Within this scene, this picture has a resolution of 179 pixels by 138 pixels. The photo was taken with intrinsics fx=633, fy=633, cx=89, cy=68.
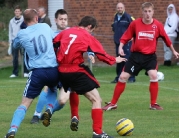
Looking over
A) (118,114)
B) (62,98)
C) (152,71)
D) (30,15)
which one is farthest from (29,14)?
(152,71)

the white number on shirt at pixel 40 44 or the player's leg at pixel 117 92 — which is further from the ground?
the white number on shirt at pixel 40 44

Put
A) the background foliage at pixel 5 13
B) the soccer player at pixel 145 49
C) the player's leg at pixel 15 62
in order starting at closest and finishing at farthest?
the soccer player at pixel 145 49, the player's leg at pixel 15 62, the background foliage at pixel 5 13

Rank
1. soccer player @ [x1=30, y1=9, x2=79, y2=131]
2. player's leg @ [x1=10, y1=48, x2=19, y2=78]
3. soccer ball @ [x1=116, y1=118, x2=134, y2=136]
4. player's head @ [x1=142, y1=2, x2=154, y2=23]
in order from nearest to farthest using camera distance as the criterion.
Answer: soccer ball @ [x1=116, y1=118, x2=134, y2=136], soccer player @ [x1=30, y1=9, x2=79, y2=131], player's head @ [x1=142, y1=2, x2=154, y2=23], player's leg @ [x1=10, y1=48, x2=19, y2=78]

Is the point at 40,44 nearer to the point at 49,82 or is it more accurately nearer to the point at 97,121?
the point at 49,82

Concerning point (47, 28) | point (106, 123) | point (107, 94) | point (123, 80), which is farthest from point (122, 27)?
point (47, 28)

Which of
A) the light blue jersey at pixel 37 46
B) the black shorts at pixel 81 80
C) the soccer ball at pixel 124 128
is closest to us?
the black shorts at pixel 81 80

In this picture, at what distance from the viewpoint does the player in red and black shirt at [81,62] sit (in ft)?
28.3

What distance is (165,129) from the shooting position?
9344 millimetres

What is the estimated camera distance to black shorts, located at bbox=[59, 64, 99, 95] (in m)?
8.68

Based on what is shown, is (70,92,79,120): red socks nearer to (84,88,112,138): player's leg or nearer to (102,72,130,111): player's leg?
(84,88,112,138): player's leg

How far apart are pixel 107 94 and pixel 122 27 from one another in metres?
3.29

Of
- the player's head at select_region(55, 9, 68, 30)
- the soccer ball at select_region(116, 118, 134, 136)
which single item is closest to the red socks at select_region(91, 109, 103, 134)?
the soccer ball at select_region(116, 118, 134, 136)

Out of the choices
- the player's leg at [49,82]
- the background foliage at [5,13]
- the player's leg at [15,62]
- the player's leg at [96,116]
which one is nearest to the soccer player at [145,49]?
the player's leg at [49,82]

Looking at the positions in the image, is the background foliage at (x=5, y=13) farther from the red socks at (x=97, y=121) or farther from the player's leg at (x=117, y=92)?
the red socks at (x=97, y=121)
